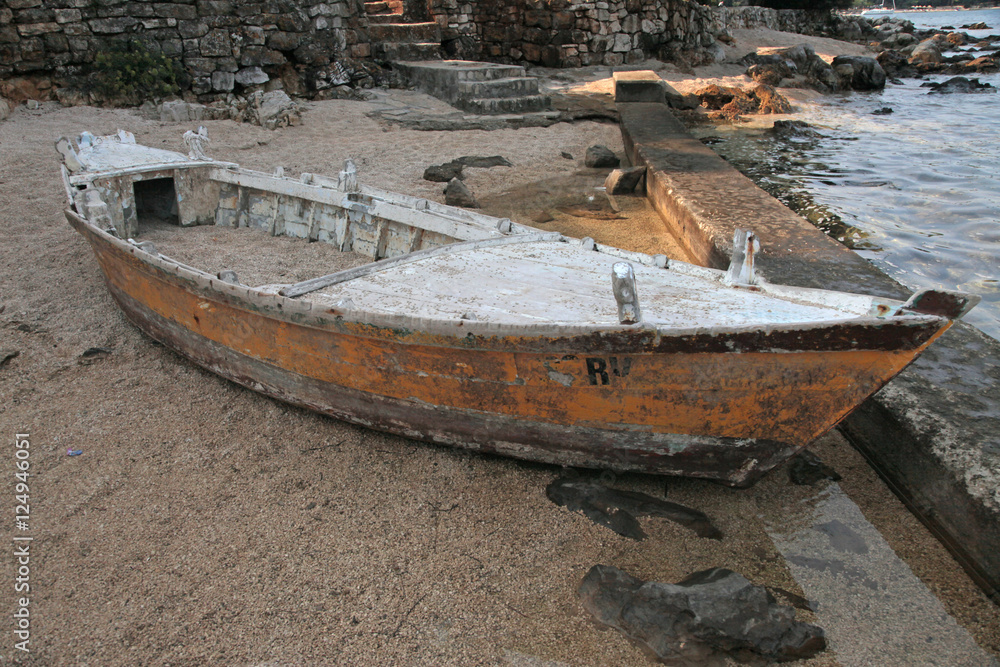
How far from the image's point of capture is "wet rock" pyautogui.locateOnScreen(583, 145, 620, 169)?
7.20 meters

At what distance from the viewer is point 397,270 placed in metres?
2.89

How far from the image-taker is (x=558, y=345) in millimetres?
2094

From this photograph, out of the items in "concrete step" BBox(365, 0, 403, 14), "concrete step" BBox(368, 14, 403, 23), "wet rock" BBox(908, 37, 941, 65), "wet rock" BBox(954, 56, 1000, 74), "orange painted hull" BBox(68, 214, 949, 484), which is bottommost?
"orange painted hull" BBox(68, 214, 949, 484)

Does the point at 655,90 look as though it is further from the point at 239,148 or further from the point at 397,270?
the point at 397,270

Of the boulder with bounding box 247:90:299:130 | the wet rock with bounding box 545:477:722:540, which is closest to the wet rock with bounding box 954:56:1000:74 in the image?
the boulder with bounding box 247:90:299:130

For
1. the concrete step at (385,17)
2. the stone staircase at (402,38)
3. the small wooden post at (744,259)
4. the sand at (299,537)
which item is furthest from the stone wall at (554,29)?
the small wooden post at (744,259)

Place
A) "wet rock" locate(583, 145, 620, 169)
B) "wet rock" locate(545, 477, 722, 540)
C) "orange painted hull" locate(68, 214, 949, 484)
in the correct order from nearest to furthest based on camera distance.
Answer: "orange painted hull" locate(68, 214, 949, 484) < "wet rock" locate(545, 477, 722, 540) < "wet rock" locate(583, 145, 620, 169)

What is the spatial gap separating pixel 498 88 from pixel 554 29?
378cm

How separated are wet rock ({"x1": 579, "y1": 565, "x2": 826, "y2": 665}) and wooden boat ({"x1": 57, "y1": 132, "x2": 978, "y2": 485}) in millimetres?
482

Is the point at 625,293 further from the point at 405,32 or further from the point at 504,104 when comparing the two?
the point at 405,32

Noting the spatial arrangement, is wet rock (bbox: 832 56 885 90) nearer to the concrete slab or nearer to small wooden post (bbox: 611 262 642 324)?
the concrete slab

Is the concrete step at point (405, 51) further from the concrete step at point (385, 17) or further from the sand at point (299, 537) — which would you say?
the sand at point (299, 537)

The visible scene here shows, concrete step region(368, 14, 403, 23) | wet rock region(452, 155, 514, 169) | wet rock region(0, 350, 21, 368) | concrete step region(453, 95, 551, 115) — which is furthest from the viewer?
concrete step region(368, 14, 403, 23)

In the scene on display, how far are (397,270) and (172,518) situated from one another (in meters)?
1.35
